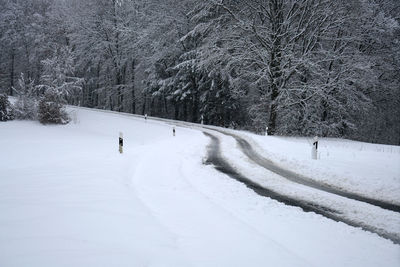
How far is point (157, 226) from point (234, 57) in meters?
17.0

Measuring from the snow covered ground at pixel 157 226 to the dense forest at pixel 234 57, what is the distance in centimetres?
1394

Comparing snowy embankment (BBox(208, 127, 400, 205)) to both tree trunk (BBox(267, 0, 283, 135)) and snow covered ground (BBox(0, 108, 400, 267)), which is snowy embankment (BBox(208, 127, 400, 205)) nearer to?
snow covered ground (BBox(0, 108, 400, 267))

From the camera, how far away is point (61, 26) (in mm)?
39219

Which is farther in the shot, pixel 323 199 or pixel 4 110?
pixel 4 110

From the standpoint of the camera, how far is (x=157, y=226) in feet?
13.6

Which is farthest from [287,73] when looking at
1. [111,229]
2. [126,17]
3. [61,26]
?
[61,26]

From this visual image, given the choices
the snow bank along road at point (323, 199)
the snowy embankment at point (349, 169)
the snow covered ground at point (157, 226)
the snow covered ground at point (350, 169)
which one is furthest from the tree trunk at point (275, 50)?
the snow covered ground at point (157, 226)

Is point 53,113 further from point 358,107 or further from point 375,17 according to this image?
point 375,17

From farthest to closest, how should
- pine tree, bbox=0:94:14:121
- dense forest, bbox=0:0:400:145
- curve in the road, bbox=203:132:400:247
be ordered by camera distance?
dense forest, bbox=0:0:400:145 < pine tree, bbox=0:94:14:121 < curve in the road, bbox=203:132:400:247

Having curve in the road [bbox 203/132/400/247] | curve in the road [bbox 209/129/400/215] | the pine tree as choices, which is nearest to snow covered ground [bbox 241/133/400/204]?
curve in the road [bbox 209/129/400/215]

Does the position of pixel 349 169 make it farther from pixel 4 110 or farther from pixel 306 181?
pixel 4 110

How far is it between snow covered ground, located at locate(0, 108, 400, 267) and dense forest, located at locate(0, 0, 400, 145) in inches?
549

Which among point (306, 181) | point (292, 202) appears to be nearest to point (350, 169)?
point (306, 181)

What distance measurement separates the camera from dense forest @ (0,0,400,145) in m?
19.0
